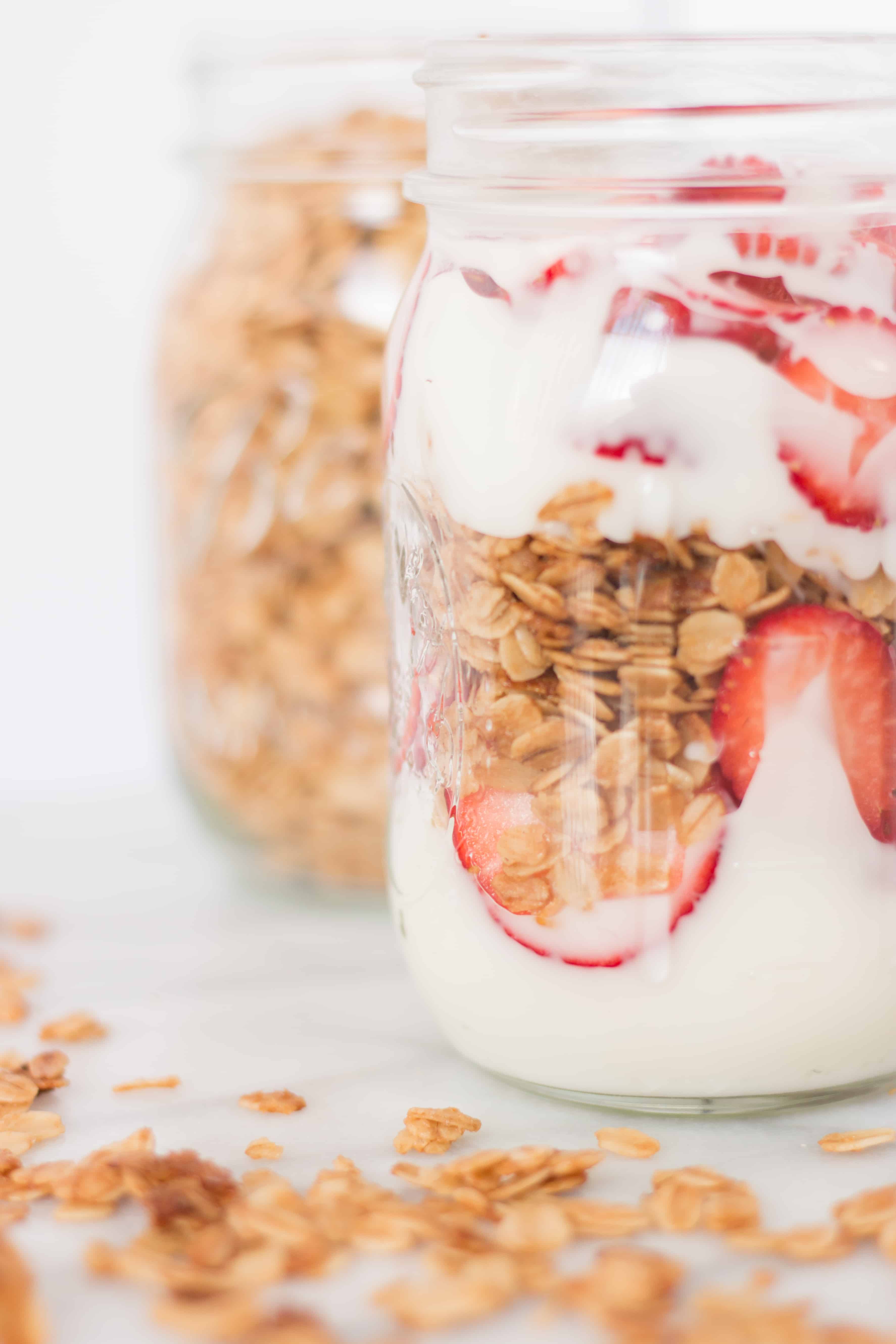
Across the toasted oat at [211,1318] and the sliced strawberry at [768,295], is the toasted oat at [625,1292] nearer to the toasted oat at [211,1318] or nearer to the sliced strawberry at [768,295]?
the toasted oat at [211,1318]

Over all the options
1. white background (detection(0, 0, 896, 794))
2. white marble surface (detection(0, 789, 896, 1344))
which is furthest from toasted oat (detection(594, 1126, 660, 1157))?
white background (detection(0, 0, 896, 794))

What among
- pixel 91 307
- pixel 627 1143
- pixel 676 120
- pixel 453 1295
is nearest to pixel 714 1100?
pixel 627 1143

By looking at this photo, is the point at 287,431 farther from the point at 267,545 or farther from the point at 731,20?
the point at 731,20

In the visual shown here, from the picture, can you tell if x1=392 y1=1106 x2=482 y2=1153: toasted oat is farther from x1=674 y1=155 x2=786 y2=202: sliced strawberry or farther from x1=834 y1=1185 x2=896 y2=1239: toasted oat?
x1=674 y1=155 x2=786 y2=202: sliced strawberry

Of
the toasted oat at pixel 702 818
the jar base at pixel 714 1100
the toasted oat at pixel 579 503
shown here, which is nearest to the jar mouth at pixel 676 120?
the toasted oat at pixel 579 503

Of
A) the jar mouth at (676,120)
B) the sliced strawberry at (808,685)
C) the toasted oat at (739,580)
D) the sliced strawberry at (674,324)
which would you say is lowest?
the sliced strawberry at (808,685)

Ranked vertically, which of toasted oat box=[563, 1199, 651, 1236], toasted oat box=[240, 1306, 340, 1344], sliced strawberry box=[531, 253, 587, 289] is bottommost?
toasted oat box=[563, 1199, 651, 1236]

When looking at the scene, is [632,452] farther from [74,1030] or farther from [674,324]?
[74,1030]
